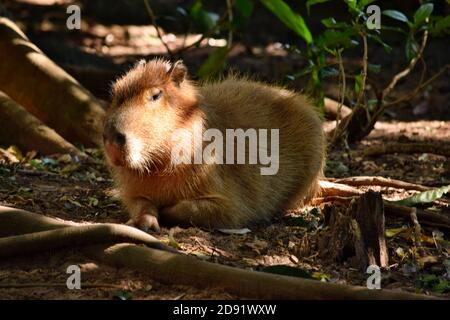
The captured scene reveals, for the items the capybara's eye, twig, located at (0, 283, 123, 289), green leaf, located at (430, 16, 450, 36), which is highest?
green leaf, located at (430, 16, 450, 36)

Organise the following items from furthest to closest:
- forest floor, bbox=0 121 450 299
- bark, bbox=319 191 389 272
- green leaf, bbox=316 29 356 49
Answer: green leaf, bbox=316 29 356 49 → bark, bbox=319 191 389 272 → forest floor, bbox=0 121 450 299

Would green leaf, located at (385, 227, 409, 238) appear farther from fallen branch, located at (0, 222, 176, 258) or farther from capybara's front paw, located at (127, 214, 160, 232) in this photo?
fallen branch, located at (0, 222, 176, 258)

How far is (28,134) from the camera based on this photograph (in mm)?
5863

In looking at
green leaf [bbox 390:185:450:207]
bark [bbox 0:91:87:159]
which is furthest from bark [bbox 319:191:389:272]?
bark [bbox 0:91:87:159]

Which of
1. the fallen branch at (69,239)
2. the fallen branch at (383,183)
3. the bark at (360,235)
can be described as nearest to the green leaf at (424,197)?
the fallen branch at (383,183)

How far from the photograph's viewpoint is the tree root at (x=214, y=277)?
303 cm

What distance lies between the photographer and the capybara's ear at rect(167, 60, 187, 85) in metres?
4.40

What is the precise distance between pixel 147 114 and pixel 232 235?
79 centimetres

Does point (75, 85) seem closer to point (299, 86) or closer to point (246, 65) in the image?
point (299, 86)

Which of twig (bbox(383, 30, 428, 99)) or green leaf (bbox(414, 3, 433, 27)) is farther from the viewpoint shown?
twig (bbox(383, 30, 428, 99))

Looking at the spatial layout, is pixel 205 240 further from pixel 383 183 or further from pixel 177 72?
pixel 383 183

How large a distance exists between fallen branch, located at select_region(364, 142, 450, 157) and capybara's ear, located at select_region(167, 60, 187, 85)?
2.19 m

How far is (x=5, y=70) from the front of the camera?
6.31 meters

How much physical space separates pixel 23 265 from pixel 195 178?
1208mm
